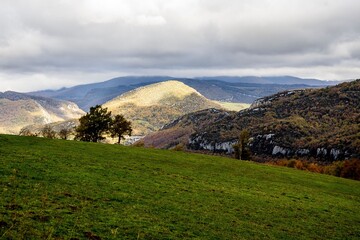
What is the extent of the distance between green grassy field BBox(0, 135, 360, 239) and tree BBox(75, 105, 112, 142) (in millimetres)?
48394

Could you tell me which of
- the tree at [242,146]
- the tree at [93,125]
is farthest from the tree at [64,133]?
the tree at [242,146]

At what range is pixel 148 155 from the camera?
60.4 meters

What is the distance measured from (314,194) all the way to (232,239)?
93.6ft

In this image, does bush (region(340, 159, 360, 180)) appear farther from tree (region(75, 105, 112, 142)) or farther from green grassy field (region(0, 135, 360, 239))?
tree (region(75, 105, 112, 142))

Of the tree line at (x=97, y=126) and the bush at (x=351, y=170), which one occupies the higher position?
the tree line at (x=97, y=126)

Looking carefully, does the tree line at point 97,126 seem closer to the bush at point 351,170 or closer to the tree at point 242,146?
the tree at point 242,146

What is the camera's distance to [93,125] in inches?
4023

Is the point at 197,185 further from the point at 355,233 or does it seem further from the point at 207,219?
the point at 355,233

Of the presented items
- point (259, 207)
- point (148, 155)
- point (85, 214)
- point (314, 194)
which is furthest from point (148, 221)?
point (148, 155)

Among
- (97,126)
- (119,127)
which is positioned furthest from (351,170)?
(97,126)

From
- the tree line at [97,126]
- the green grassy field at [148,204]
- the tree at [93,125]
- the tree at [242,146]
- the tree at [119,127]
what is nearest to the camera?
the green grassy field at [148,204]

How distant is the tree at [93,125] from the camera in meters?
101

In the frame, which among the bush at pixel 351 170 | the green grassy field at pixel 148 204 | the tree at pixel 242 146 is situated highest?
the green grassy field at pixel 148 204

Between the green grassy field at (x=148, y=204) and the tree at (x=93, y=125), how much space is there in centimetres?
4839
